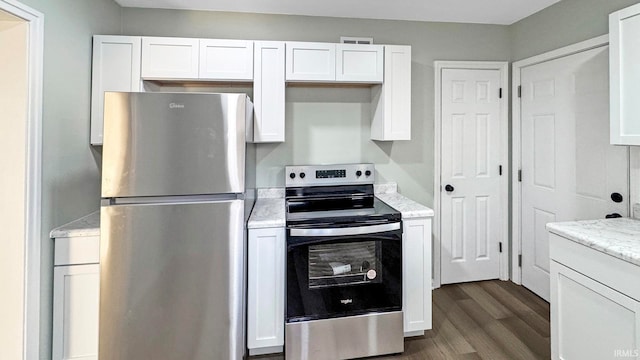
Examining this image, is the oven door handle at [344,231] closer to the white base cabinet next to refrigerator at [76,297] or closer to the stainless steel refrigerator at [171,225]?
the stainless steel refrigerator at [171,225]

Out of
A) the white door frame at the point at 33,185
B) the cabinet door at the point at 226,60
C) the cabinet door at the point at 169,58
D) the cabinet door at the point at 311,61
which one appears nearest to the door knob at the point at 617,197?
the cabinet door at the point at 311,61

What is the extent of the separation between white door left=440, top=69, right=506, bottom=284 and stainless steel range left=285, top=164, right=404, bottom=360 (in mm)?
1224

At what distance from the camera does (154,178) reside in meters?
1.81

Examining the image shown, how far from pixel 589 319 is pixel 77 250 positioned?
8.81 ft

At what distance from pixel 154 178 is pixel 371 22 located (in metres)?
2.21

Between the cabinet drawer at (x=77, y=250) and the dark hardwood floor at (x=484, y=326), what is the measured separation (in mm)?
1161

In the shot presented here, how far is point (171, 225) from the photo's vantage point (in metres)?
1.82

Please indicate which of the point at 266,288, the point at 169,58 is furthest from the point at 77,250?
the point at 169,58

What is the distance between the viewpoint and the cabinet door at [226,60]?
2.44 metres

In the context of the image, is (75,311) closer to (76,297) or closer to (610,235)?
(76,297)

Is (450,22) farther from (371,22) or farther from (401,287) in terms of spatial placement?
(401,287)

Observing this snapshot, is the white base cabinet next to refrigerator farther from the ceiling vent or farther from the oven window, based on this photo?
the ceiling vent

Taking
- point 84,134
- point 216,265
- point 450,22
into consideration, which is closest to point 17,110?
point 84,134

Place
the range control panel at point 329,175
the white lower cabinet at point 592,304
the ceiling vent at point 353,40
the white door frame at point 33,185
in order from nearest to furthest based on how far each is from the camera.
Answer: the white lower cabinet at point 592,304
the white door frame at point 33,185
the range control panel at point 329,175
the ceiling vent at point 353,40
